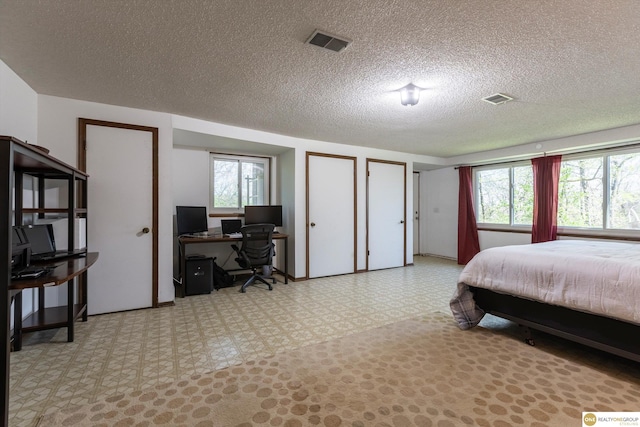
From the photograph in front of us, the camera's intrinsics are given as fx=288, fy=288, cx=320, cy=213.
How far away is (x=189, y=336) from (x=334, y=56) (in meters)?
2.63

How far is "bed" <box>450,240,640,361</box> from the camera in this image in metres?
1.92

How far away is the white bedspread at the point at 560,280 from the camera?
1.91 metres

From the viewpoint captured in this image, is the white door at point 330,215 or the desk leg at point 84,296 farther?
the white door at point 330,215

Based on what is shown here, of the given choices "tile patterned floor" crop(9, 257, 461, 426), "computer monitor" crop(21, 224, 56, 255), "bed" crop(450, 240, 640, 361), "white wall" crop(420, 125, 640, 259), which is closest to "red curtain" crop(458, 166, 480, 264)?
"white wall" crop(420, 125, 640, 259)

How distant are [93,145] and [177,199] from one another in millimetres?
1413

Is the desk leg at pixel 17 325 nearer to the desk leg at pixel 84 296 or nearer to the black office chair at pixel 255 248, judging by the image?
the desk leg at pixel 84 296

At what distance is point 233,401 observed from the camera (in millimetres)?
1683

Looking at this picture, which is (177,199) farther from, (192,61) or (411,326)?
(411,326)

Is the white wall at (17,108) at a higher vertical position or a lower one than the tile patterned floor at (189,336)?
higher

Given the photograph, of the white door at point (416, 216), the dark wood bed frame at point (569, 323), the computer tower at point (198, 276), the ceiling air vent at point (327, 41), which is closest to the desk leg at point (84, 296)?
the computer tower at point (198, 276)

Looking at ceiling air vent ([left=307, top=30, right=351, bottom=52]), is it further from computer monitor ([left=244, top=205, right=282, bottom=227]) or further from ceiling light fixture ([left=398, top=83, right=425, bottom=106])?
computer monitor ([left=244, top=205, right=282, bottom=227])
